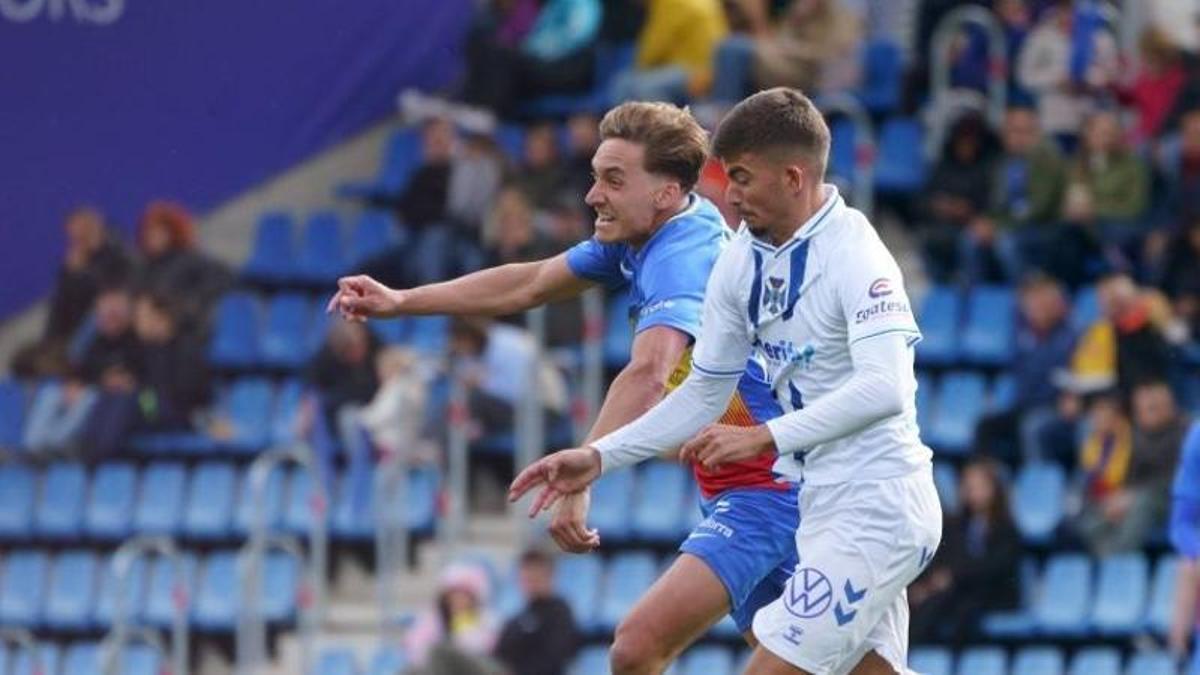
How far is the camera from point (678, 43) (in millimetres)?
20094

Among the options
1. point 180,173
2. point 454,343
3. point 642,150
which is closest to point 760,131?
point 642,150

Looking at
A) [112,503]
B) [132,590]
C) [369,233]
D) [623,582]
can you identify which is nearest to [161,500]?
[112,503]

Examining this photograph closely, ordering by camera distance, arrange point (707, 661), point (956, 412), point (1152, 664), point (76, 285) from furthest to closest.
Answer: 1. point (76, 285)
2. point (956, 412)
3. point (707, 661)
4. point (1152, 664)

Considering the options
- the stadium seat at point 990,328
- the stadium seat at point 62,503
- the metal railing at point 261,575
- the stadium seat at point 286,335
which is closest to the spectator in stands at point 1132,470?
the stadium seat at point 990,328

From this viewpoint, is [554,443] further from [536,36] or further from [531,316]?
[536,36]

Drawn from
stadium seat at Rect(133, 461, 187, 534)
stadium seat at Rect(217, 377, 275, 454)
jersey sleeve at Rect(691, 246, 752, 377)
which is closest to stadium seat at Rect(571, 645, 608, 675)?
Result: stadium seat at Rect(217, 377, 275, 454)

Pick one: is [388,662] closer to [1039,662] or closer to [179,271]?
[1039,662]

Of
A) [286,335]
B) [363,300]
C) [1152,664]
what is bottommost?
[1152,664]

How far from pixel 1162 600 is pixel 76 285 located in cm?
726

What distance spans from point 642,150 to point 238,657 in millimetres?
8687

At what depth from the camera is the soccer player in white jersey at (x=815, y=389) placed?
9242mm

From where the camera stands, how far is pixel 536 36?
20797mm

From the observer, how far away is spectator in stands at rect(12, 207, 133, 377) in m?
20.4

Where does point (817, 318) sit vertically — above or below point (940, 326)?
below
